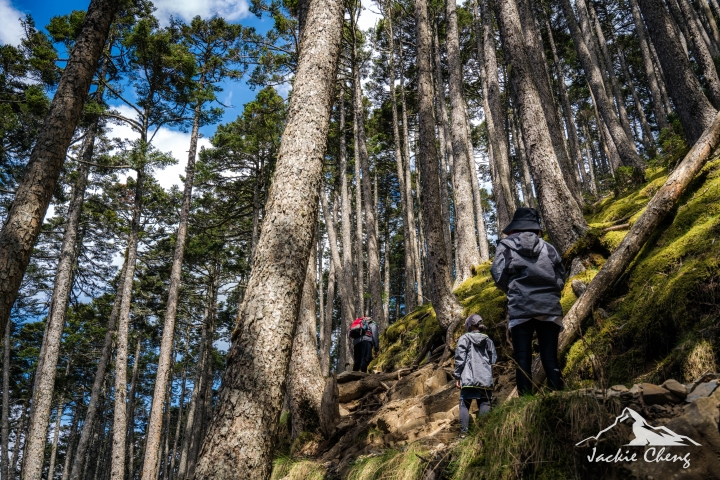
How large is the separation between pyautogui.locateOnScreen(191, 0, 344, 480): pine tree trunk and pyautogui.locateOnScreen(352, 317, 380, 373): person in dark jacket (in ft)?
23.2

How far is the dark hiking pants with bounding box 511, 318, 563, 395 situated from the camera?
3.54 metres

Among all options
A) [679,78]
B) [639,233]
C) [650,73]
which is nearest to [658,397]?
[639,233]

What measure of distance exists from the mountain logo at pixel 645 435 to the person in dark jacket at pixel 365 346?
7.91m

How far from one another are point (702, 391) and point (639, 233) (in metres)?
2.95

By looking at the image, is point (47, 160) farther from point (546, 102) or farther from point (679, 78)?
point (546, 102)

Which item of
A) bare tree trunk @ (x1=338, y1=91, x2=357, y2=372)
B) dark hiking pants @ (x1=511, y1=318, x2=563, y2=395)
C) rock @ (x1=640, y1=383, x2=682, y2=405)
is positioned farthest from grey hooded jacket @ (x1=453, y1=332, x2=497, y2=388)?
bare tree trunk @ (x1=338, y1=91, x2=357, y2=372)

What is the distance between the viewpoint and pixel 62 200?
18.1 meters

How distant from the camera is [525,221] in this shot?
4.09 m

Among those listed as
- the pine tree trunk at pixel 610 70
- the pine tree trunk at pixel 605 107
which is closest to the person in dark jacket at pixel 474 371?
the pine tree trunk at pixel 605 107

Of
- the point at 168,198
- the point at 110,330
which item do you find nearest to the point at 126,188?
the point at 168,198

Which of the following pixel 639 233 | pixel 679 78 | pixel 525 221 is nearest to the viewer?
pixel 525 221

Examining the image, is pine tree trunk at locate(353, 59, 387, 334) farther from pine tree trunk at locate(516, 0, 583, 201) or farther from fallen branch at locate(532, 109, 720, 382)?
fallen branch at locate(532, 109, 720, 382)

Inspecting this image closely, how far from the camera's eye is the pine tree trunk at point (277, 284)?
265cm

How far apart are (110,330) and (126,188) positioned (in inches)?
264
